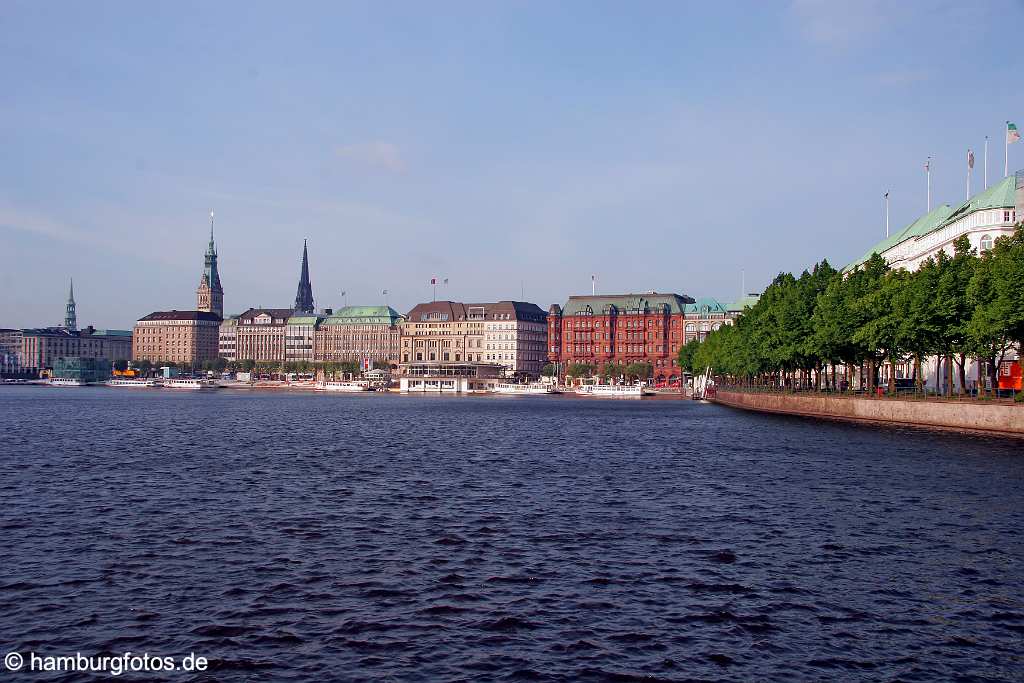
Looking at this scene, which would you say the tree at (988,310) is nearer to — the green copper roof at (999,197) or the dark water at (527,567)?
the dark water at (527,567)

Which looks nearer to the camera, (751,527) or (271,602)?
(271,602)

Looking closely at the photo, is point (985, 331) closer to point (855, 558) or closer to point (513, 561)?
point (855, 558)

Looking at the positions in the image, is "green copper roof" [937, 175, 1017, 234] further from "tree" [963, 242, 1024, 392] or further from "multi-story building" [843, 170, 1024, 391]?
"tree" [963, 242, 1024, 392]

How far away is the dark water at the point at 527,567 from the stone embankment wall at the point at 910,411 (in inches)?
442

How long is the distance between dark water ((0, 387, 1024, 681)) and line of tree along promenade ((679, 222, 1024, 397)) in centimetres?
1639

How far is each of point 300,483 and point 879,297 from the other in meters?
60.8

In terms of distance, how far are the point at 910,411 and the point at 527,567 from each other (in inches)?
2503

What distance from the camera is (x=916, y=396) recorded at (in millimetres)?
85688

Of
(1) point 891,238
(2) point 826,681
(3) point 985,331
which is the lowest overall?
(2) point 826,681

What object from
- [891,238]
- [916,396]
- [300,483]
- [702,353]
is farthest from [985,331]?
[702,353]

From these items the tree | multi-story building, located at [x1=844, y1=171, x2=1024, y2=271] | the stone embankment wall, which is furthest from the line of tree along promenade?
multi-story building, located at [x1=844, y1=171, x2=1024, y2=271]

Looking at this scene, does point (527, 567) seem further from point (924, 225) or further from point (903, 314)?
point (924, 225)

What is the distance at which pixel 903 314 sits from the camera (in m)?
82.3

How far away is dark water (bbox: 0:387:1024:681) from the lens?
2055cm
